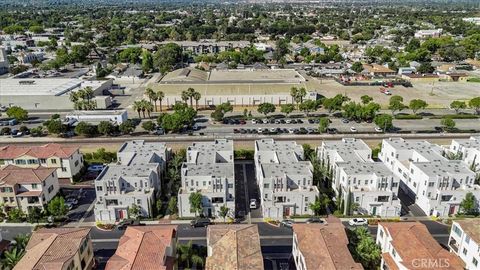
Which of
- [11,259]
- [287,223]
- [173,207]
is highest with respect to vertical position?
[11,259]

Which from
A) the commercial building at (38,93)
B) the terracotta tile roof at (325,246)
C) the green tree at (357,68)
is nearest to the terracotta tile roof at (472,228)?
the terracotta tile roof at (325,246)

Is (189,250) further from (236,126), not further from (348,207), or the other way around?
(236,126)

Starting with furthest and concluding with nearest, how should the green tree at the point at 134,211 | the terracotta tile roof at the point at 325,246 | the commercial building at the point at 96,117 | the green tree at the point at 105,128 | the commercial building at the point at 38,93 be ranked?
the commercial building at the point at 38,93, the commercial building at the point at 96,117, the green tree at the point at 105,128, the green tree at the point at 134,211, the terracotta tile roof at the point at 325,246

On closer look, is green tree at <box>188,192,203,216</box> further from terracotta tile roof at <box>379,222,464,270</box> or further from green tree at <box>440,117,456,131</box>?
green tree at <box>440,117,456,131</box>

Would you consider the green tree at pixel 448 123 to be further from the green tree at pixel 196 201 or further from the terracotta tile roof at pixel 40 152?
the terracotta tile roof at pixel 40 152

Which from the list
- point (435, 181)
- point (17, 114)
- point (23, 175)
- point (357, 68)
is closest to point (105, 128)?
point (17, 114)

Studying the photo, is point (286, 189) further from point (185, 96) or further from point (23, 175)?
point (185, 96)
